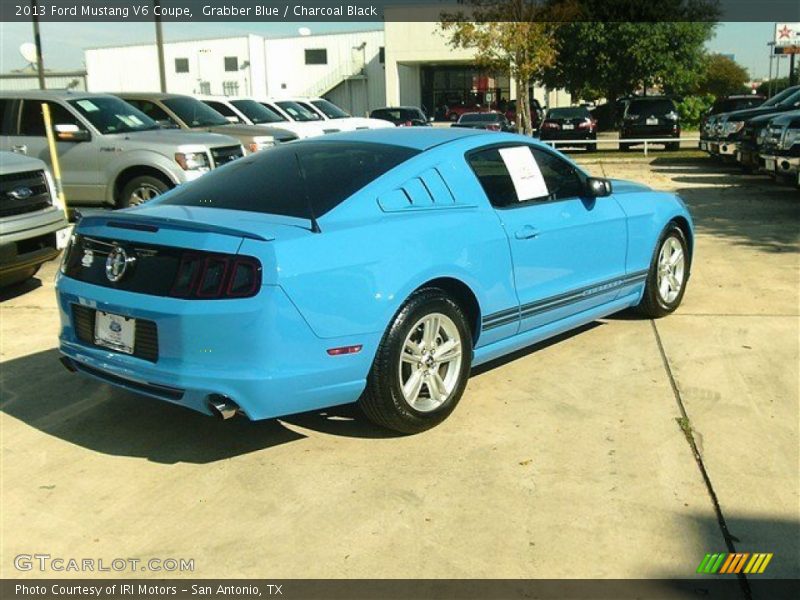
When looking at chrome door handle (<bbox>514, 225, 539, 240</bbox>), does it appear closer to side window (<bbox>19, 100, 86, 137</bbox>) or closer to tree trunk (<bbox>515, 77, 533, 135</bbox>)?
side window (<bbox>19, 100, 86, 137</bbox>)

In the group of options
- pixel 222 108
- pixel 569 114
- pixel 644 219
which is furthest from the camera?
pixel 569 114

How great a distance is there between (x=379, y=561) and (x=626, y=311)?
12.6 ft

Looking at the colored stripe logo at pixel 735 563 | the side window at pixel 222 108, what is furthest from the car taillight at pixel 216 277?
the side window at pixel 222 108

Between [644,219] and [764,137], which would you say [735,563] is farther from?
[764,137]

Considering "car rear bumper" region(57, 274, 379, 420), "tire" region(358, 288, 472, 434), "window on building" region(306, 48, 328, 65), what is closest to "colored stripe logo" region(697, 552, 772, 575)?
"tire" region(358, 288, 472, 434)

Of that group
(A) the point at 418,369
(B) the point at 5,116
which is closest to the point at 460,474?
(A) the point at 418,369

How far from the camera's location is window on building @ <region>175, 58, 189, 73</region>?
5431 cm

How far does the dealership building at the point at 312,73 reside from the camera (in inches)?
2030

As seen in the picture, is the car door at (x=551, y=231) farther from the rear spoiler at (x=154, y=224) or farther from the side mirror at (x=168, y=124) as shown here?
the side mirror at (x=168, y=124)

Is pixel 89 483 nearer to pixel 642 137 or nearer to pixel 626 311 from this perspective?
pixel 626 311

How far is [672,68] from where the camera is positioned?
3747 centimetres

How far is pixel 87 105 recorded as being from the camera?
10438 millimetres

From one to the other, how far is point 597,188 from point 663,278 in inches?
49.2

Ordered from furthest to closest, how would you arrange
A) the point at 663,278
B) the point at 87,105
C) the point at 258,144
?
the point at 258,144, the point at 87,105, the point at 663,278
